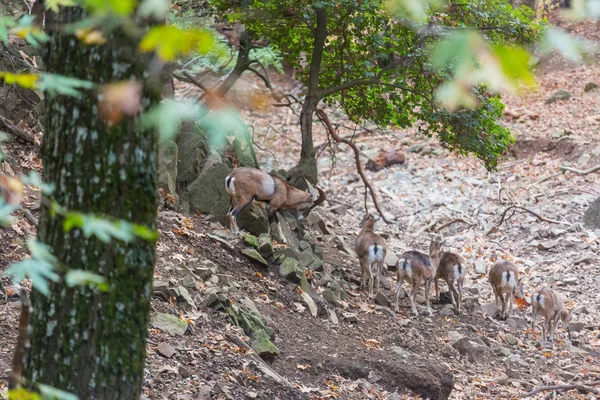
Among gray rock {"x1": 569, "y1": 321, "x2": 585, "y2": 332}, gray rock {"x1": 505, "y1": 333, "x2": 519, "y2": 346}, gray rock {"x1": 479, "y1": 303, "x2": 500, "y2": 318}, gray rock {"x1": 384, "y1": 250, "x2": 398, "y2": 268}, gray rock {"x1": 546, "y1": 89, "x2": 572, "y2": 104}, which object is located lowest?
gray rock {"x1": 505, "y1": 333, "x2": 519, "y2": 346}

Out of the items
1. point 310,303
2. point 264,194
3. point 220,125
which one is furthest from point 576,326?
point 220,125

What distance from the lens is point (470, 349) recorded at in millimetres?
10227

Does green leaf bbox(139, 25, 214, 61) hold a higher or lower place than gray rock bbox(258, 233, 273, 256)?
higher

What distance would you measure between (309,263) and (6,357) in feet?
22.1

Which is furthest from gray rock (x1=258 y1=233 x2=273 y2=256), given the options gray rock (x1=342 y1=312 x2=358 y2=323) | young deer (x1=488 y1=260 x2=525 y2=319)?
young deer (x1=488 y1=260 x2=525 y2=319)

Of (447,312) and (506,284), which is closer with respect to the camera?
(447,312)

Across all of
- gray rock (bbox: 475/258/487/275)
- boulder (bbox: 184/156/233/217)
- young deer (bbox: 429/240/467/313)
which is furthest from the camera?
gray rock (bbox: 475/258/487/275)

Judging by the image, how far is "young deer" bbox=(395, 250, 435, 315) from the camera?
11.9 m

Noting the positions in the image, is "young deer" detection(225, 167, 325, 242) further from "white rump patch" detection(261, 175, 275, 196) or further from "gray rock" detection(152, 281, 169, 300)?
"gray rock" detection(152, 281, 169, 300)

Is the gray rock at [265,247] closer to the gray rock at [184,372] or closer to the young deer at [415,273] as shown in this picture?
the young deer at [415,273]

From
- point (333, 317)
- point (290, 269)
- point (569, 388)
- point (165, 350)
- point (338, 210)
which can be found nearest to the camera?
point (165, 350)

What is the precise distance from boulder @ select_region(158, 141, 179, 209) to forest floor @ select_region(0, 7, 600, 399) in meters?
0.54

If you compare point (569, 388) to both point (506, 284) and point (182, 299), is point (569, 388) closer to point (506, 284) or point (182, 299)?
point (506, 284)

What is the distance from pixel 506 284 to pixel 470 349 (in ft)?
7.63
